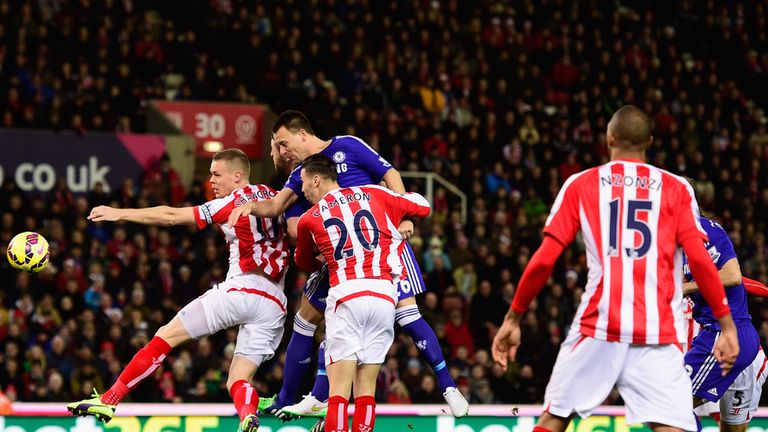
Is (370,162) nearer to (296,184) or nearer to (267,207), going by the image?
(296,184)

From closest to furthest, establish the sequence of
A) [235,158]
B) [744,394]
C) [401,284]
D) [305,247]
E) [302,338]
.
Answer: [305,247] < [744,394] < [401,284] < [235,158] < [302,338]

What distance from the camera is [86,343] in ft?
42.3

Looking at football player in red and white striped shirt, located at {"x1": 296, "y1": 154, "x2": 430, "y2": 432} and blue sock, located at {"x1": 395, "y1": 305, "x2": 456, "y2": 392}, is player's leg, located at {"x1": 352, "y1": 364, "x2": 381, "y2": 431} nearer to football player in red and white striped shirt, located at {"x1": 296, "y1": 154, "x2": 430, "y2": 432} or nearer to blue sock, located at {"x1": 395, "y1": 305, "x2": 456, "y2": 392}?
football player in red and white striped shirt, located at {"x1": 296, "y1": 154, "x2": 430, "y2": 432}

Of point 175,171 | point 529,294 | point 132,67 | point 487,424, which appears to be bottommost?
point 487,424

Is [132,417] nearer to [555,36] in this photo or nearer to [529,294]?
[529,294]

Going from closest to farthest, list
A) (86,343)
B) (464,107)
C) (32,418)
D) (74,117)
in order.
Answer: (32,418) < (86,343) < (74,117) < (464,107)

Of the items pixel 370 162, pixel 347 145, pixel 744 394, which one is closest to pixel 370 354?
pixel 370 162

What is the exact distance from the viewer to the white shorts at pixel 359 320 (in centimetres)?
704

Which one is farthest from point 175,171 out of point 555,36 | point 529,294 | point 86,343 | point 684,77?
point 529,294

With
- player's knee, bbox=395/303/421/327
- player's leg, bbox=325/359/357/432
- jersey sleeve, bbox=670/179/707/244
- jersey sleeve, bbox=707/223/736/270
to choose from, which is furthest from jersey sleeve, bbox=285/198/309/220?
jersey sleeve, bbox=670/179/707/244

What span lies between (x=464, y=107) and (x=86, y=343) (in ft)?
28.0

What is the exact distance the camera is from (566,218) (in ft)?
18.1

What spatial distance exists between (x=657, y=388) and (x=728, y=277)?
1.83m

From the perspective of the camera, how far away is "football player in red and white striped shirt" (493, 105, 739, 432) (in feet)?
17.9
